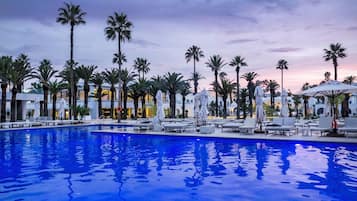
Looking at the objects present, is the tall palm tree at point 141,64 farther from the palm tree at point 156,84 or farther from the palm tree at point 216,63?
the palm tree at point 216,63

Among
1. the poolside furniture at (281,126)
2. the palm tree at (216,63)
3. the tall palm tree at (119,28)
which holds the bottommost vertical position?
the poolside furniture at (281,126)

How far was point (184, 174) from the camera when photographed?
835cm

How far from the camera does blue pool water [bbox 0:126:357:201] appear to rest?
6.48 meters

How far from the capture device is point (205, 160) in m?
10.5

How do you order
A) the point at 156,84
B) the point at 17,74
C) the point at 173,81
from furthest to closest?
the point at 156,84 → the point at 173,81 → the point at 17,74

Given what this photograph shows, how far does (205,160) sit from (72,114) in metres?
32.7

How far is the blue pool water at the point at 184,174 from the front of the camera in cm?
648

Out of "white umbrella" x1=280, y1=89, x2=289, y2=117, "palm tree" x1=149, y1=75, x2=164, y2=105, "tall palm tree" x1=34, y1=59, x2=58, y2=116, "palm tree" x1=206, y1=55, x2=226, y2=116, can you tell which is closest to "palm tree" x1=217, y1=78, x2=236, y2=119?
"palm tree" x1=206, y1=55, x2=226, y2=116

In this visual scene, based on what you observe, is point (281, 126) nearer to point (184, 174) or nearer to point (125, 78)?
point (184, 174)

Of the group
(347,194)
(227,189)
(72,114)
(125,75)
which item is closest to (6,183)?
(227,189)

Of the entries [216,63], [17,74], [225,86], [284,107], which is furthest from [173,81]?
[284,107]

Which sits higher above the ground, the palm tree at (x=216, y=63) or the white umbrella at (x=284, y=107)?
the palm tree at (x=216, y=63)

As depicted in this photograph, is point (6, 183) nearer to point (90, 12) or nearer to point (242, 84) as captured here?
point (90, 12)

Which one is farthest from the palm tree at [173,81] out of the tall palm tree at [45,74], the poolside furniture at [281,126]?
the poolside furniture at [281,126]
